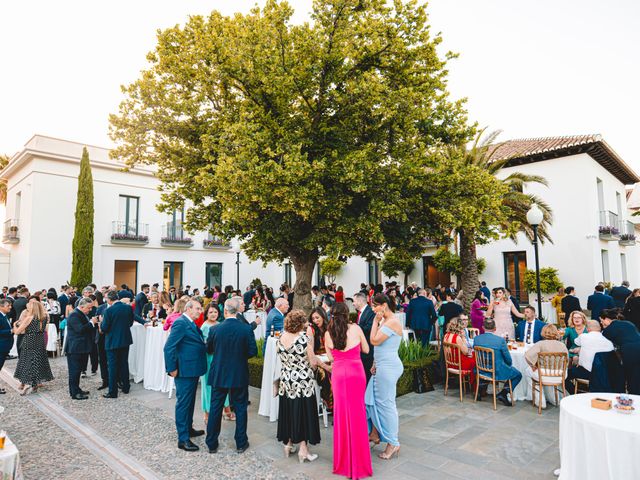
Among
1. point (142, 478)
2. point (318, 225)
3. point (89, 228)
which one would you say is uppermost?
point (89, 228)

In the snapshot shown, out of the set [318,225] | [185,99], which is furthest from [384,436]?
[185,99]

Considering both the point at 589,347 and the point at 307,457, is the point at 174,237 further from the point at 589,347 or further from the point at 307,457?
the point at 589,347

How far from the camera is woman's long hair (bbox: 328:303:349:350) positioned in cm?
424

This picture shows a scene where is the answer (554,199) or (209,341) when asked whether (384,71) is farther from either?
(554,199)

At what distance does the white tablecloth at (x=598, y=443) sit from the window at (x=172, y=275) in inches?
872

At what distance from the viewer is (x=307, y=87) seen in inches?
340

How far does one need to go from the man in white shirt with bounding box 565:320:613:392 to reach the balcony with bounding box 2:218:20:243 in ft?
77.3

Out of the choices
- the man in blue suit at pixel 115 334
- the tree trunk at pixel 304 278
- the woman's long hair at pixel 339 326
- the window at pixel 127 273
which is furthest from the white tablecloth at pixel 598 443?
the window at pixel 127 273

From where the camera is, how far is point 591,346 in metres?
5.65

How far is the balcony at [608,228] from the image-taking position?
1888cm

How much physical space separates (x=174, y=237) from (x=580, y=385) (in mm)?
21191

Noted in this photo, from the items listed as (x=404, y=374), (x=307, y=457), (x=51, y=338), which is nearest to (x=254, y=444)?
(x=307, y=457)

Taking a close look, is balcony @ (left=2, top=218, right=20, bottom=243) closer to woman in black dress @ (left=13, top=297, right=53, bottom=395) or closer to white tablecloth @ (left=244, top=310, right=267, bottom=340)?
white tablecloth @ (left=244, top=310, right=267, bottom=340)

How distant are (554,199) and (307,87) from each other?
15920 millimetres
